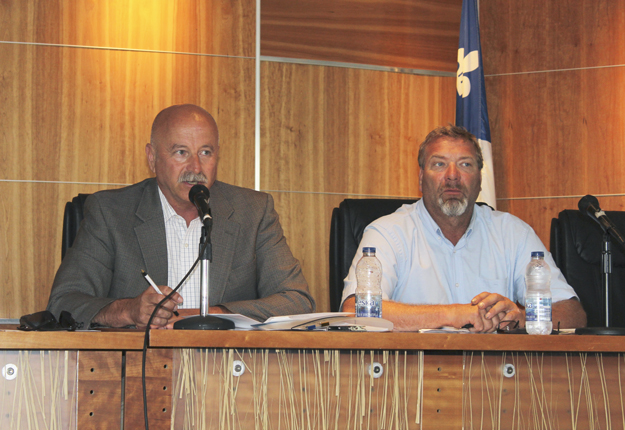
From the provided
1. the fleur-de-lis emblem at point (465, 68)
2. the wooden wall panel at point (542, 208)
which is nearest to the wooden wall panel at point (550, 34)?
the fleur-de-lis emblem at point (465, 68)

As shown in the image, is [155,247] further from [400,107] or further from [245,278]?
[400,107]

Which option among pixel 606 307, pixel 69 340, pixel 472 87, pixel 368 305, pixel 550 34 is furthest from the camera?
pixel 550 34

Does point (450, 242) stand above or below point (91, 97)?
below

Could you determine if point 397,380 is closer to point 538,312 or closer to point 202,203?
point 538,312

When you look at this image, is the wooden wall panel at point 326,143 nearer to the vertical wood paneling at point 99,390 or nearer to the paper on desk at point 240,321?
the paper on desk at point 240,321

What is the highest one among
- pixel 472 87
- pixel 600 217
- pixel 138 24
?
pixel 138 24

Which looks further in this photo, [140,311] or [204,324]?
[140,311]

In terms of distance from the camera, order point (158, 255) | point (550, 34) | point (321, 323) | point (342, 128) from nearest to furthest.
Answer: point (321, 323), point (158, 255), point (342, 128), point (550, 34)

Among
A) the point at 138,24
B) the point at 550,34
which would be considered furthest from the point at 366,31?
the point at 138,24

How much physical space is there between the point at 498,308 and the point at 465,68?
7.52 feet

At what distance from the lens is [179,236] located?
7.77 ft

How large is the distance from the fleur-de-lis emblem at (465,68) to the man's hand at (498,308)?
2.14 metres

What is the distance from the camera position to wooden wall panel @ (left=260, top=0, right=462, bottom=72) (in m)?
3.81

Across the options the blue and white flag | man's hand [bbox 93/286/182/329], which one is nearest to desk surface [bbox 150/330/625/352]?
man's hand [bbox 93/286/182/329]
